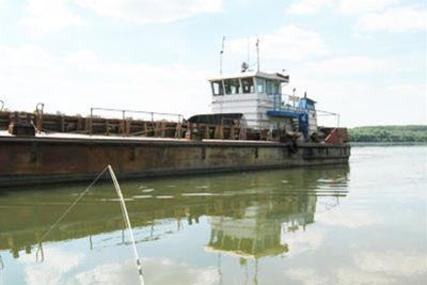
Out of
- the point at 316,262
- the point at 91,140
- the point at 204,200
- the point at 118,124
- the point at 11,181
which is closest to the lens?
the point at 316,262

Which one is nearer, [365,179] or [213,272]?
[213,272]

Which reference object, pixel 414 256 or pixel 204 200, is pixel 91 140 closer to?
pixel 204 200

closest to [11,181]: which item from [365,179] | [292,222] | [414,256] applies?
[292,222]

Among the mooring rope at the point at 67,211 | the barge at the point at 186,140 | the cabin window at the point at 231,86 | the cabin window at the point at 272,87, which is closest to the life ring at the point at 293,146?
the barge at the point at 186,140

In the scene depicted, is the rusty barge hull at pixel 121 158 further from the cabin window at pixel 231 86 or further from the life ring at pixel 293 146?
the cabin window at pixel 231 86

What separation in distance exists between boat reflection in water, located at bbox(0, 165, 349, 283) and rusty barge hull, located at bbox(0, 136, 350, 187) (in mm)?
868

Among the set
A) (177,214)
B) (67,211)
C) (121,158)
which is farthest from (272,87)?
(67,211)

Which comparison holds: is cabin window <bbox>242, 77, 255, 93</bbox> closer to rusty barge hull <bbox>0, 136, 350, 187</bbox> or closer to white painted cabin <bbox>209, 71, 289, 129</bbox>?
white painted cabin <bbox>209, 71, 289, 129</bbox>

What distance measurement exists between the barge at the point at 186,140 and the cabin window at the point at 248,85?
0.05 metres

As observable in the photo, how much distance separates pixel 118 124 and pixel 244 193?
6.71 m

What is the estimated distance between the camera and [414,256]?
6688 mm

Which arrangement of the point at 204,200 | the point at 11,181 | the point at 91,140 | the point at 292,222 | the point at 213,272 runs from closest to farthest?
the point at 213,272 → the point at 292,222 → the point at 204,200 → the point at 11,181 → the point at 91,140

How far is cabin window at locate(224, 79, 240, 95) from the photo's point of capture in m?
24.5

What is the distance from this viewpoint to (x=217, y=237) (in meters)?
7.91
